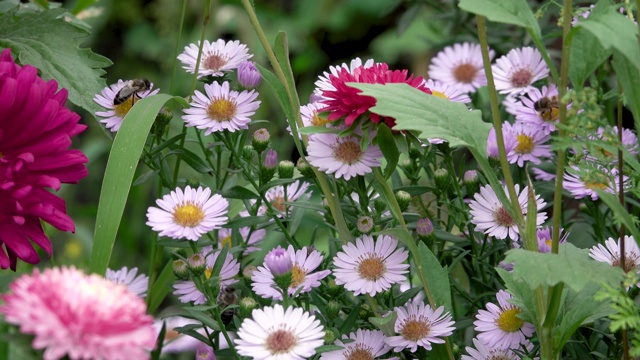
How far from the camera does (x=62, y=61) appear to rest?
2.90 ft

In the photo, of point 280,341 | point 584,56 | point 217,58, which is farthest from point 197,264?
point 584,56

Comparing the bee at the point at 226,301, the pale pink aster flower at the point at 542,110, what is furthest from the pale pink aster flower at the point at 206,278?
the pale pink aster flower at the point at 542,110

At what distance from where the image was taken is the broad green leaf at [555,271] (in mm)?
566

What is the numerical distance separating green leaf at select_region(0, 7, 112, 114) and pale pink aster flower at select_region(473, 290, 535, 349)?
41cm

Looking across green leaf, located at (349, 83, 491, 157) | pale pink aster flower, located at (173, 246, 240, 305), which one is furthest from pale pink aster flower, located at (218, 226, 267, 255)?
green leaf, located at (349, 83, 491, 157)

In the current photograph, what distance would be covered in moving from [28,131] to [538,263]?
16.3 inches

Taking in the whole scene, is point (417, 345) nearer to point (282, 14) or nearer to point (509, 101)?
point (509, 101)

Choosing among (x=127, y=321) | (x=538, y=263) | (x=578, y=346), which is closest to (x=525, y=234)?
(x=538, y=263)

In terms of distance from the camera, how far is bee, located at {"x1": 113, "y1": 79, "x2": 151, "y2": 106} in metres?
0.83

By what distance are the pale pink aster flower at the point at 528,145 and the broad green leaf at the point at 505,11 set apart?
0.23m

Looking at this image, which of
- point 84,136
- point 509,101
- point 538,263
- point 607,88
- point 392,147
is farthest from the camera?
point 84,136

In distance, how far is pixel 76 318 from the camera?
41cm

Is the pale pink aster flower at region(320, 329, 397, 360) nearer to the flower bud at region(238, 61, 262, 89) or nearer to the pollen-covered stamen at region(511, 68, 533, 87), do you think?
the flower bud at region(238, 61, 262, 89)

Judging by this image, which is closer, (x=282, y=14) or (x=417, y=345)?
(x=417, y=345)
